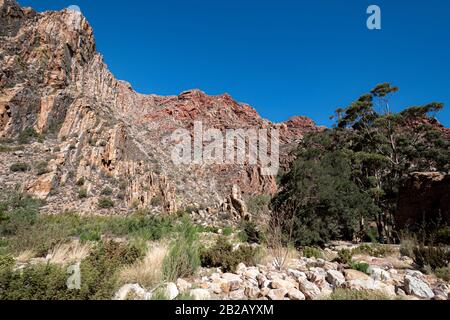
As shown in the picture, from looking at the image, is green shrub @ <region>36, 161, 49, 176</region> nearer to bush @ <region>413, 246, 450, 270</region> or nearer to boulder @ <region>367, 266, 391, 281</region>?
boulder @ <region>367, 266, 391, 281</region>

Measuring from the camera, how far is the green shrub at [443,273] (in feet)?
15.2

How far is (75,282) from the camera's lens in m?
3.06

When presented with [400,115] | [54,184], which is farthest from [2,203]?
[400,115]

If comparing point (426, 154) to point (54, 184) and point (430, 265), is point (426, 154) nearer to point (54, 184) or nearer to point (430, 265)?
point (430, 265)

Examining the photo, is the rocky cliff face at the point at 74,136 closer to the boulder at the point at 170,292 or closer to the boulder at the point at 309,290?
the boulder at the point at 170,292

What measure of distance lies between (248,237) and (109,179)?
711 inches

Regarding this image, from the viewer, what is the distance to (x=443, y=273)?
4.73 meters

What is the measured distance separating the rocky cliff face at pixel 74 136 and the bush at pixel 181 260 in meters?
18.9

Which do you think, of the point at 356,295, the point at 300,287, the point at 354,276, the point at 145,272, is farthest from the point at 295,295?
the point at 145,272

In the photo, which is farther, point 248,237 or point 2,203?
point 2,203

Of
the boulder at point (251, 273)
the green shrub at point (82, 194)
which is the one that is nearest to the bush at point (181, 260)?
the boulder at point (251, 273)

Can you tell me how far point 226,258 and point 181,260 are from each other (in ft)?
4.13

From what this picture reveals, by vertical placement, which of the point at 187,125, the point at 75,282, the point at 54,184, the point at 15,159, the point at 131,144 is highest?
the point at 187,125

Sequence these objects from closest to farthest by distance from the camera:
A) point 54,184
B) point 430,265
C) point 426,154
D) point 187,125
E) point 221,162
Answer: point 430,265, point 426,154, point 54,184, point 221,162, point 187,125
